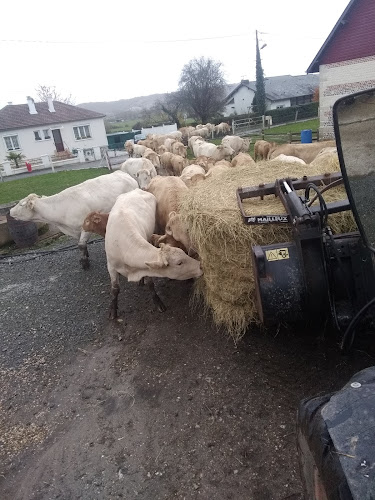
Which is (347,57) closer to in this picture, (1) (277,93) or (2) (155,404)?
(2) (155,404)

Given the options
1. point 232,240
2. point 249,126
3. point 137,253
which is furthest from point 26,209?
point 249,126

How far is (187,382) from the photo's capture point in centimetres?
387

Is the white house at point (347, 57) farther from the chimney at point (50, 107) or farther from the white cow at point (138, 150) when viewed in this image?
the chimney at point (50, 107)

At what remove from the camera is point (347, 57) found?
62.2ft

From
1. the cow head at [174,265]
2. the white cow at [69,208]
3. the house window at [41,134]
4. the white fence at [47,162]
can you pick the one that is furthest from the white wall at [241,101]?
the cow head at [174,265]

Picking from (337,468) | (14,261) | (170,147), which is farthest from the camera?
(170,147)

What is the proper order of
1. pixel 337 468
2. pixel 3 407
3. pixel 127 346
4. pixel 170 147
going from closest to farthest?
pixel 337 468 → pixel 3 407 → pixel 127 346 → pixel 170 147

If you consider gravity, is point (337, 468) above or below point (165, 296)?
above

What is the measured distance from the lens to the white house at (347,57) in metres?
18.0

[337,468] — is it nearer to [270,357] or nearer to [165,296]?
[270,357]

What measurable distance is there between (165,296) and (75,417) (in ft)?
7.99

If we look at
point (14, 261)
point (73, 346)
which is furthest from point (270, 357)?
point (14, 261)

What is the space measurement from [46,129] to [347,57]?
102ft

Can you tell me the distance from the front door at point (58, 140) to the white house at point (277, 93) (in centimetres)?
2666
